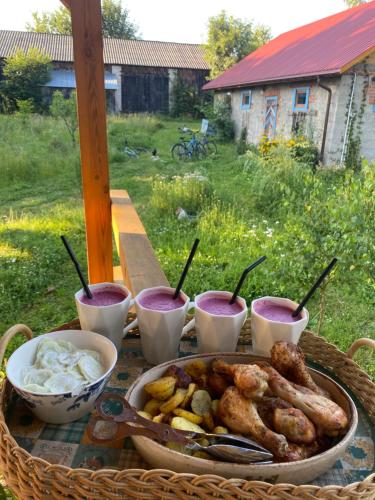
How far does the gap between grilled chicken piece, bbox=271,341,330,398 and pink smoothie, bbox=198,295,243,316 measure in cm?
20

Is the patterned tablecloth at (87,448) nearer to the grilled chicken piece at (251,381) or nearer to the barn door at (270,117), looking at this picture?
the grilled chicken piece at (251,381)

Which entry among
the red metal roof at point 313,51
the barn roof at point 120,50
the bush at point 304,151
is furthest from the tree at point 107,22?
the bush at point 304,151

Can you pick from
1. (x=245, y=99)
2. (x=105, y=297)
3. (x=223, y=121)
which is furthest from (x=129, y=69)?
(x=105, y=297)

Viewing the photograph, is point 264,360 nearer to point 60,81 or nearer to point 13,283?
point 13,283

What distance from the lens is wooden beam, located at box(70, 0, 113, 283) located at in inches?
71.1

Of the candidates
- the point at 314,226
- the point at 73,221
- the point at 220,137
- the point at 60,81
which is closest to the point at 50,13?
the point at 60,81

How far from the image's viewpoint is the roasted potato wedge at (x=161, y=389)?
0.98m

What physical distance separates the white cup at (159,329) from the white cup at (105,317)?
0.16ft

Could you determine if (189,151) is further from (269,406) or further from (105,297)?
(269,406)

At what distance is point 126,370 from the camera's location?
1240 millimetres

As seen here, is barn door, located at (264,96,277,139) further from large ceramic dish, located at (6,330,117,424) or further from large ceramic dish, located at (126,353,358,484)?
large ceramic dish, located at (126,353,358,484)

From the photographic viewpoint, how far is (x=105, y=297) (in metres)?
1.27

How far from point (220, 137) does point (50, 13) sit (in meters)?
32.7

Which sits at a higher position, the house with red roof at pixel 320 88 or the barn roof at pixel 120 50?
the barn roof at pixel 120 50
